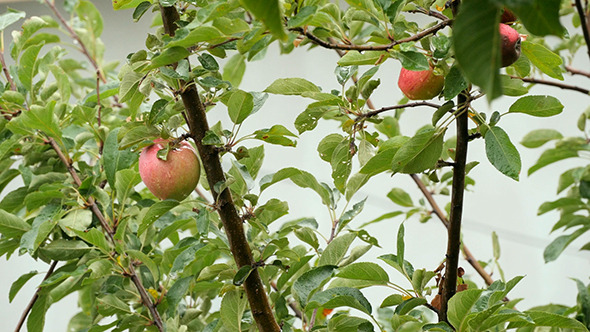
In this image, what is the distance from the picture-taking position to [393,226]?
7.72ft

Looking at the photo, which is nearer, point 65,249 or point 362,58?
point 362,58

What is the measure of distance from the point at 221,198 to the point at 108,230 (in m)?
0.29

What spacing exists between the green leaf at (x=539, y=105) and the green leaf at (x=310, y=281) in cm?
23

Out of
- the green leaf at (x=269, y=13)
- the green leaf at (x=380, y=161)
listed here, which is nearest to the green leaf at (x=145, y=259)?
the green leaf at (x=380, y=161)

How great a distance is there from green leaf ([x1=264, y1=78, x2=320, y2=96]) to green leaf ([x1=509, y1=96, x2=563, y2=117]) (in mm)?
197

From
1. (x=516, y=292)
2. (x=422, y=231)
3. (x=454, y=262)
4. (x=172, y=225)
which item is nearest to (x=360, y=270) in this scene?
(x=454, y=262)

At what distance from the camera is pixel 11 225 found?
2.71 ft

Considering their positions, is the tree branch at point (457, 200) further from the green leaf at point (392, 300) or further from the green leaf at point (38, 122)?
the green leaf at point (38, 122)

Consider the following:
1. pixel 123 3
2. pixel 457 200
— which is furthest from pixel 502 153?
pixel 123 3

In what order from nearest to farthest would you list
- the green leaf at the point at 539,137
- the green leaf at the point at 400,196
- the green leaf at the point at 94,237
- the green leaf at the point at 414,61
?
the green leaf at the point at 414,61
the green leaf at the point at 94,237
the green leaf at the point at 400,196
the green leaf at the point at 539,137

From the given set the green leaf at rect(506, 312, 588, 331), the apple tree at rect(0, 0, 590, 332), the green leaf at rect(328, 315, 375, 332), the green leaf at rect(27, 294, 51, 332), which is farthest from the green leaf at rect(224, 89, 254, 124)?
the green leaf at rect(27, 294, 51, 332)

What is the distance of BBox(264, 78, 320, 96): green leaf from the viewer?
0.61 metres

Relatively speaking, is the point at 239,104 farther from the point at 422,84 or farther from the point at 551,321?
the point at 551,321

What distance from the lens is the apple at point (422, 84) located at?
611 millimetres
